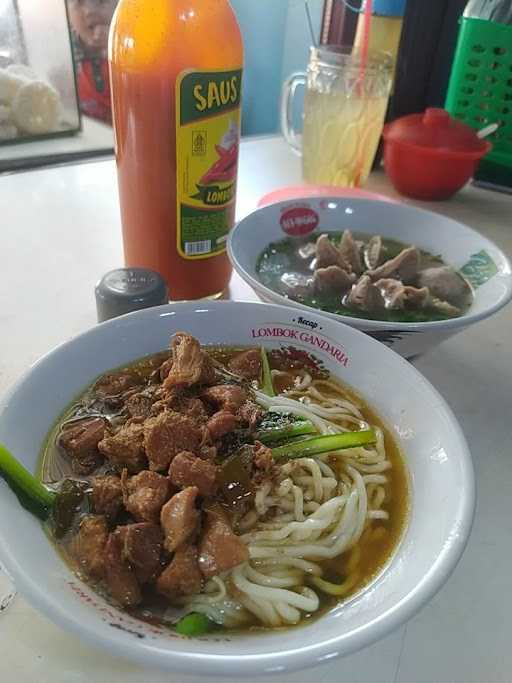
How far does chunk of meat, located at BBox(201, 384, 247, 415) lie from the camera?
0.90 meters

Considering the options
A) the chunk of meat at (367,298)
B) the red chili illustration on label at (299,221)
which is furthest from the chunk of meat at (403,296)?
the red chili illustration on label at (299,221)

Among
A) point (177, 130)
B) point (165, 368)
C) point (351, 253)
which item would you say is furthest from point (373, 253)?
point (165, 368)

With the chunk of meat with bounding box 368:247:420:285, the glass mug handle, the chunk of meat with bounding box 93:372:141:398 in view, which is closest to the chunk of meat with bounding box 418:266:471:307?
the chunk of meat with bounding box 368:247:420:285

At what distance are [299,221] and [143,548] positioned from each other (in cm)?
93

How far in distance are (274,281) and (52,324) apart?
481mm

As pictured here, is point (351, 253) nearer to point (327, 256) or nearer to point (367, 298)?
point (327, 256)

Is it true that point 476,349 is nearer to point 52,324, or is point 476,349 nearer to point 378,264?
point 378,264

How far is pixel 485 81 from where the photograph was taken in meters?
1.98

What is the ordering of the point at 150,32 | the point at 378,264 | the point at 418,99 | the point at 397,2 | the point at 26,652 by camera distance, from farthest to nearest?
the point at 418,99, the point at 397,2, the point at 378,264, the point at 150,32, the point at 26,652

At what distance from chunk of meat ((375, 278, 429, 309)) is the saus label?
0.37 metres

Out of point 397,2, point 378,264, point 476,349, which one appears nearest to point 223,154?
point 378,264

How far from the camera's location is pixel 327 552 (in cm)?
80

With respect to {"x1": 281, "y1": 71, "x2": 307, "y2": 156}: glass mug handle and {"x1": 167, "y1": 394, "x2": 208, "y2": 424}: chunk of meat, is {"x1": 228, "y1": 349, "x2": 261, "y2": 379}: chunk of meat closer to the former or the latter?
{"x1": 167, "y1": 394, "x2": 208, "y2": 424}: chunk of meat

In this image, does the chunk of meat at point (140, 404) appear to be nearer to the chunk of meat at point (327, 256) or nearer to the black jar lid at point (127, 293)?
the black jar lid at point (127, 293)
